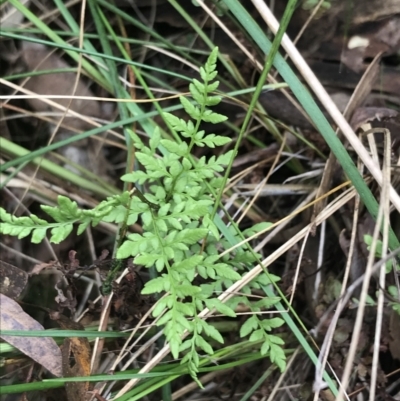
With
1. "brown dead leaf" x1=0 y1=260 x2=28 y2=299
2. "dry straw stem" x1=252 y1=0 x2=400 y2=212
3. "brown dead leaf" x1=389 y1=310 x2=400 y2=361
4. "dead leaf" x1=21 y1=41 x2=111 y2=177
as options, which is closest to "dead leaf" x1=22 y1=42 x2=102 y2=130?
"dead leaf" x1=21 y1=41 x2=111 y2=177

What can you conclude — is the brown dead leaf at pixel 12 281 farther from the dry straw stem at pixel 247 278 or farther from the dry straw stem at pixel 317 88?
the dry straw stem at pixel 317 88

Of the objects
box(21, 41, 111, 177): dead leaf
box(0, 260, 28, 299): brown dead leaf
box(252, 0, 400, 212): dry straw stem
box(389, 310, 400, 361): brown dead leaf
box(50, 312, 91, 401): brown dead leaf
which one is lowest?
box(50, 312, 91, 401): brown dead leaf

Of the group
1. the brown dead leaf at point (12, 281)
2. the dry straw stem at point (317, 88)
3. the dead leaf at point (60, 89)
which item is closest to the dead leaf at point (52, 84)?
the dead leaf at point (60, 89)

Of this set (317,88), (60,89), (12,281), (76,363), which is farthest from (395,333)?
(60,89)

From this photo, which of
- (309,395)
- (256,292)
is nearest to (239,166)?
(256,292)

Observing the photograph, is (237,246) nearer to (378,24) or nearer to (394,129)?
(394,129)

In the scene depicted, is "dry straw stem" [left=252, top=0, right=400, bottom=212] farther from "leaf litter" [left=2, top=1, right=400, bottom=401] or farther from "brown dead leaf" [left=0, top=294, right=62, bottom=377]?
"brown dead leaf" [left=0, top=294, right=62, bottom=377]
